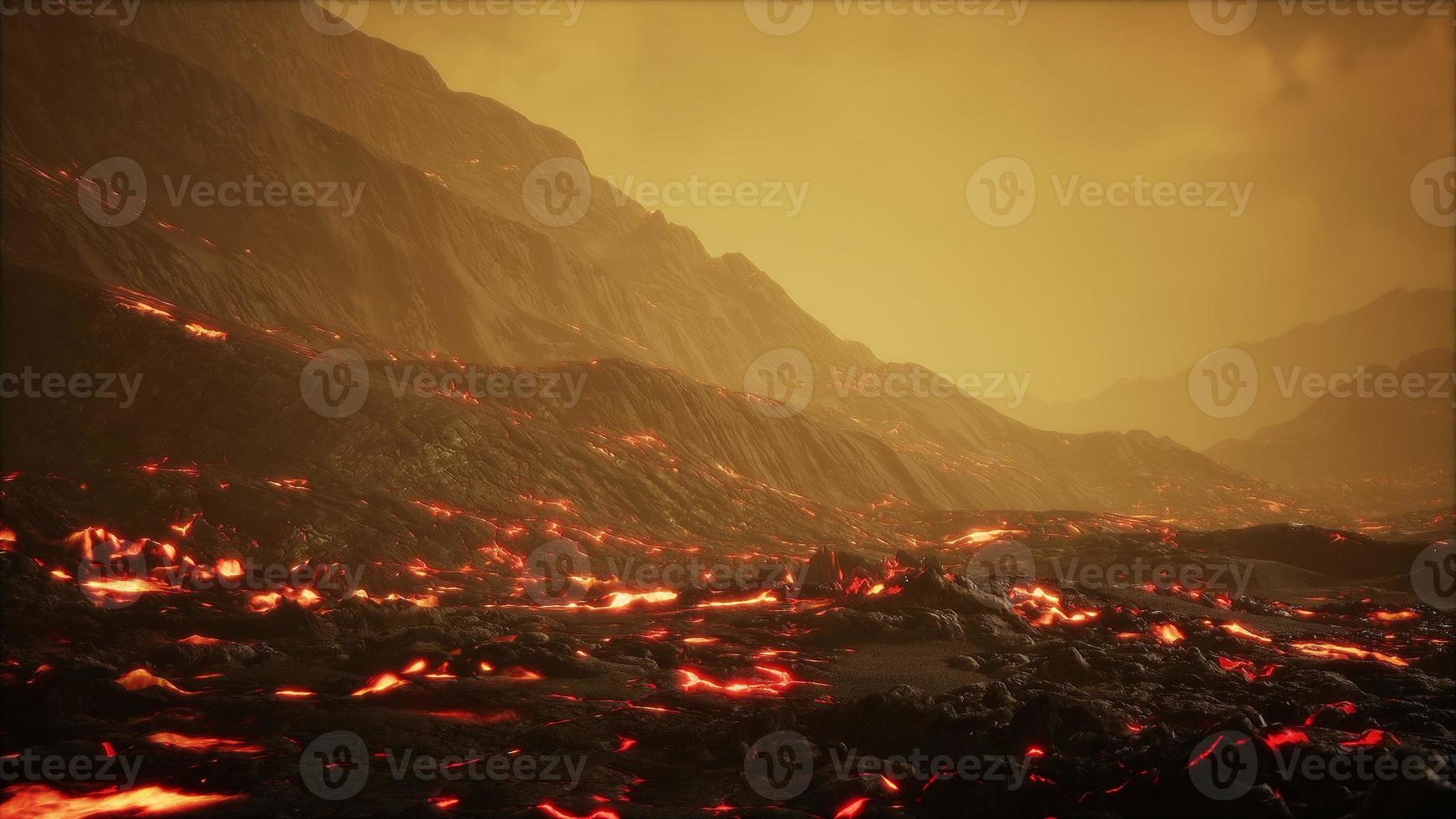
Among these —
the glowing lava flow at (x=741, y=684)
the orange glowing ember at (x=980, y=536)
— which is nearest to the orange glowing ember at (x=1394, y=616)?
the glowing lava flow at (x=741, y=684)

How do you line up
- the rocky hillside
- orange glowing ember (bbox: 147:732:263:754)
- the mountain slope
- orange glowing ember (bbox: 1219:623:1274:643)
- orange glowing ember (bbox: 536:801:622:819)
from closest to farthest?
1. orange glowing ember (bbox: 536:801:622:819)
2. orange glowing ember (bbox: 147:732:263:754)
3. orange glowing ember (bbox: 1219:623:1274:643)
4. the rocky hillside
5. the mountain slope

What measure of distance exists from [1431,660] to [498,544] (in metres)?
32.8

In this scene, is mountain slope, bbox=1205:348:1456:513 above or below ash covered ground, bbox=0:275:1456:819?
above

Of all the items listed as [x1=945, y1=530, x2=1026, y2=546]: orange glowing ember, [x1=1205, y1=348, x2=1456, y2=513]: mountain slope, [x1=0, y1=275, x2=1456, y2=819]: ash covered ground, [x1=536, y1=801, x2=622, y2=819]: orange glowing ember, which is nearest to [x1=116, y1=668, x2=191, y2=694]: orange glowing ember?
[x1=0, y1=275, x2=1456, y2=819]: ash covered ground

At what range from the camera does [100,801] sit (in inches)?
388

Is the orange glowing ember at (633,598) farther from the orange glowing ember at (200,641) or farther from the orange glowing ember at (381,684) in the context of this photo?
the orange glowing ember at (200,641)

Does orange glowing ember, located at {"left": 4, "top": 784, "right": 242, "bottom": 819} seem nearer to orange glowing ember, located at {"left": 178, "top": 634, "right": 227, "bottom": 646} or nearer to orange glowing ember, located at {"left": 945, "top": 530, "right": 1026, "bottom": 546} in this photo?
orange glowing ember, located at {"left": 178, "top": 634, "right": 227, "bottom": 646}

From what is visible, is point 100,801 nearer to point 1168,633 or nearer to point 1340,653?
point 1168,633

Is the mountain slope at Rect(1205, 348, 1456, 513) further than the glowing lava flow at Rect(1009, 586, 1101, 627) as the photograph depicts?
Yes

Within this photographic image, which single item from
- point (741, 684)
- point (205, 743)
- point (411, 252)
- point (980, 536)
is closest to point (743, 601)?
point (741, 684)

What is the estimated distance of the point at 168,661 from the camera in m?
16.2

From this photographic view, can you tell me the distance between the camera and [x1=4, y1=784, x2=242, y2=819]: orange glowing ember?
9617mm

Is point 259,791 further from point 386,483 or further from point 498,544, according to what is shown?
point 386,483

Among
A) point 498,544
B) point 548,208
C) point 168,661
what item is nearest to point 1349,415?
point 548,208
